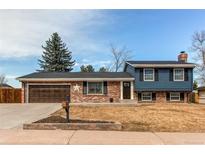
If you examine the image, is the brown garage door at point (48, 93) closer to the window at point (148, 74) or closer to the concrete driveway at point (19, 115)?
the window at point (148, 74)

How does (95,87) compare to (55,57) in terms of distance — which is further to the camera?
(55,57)

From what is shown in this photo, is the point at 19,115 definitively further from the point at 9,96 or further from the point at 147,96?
the point at 147,96

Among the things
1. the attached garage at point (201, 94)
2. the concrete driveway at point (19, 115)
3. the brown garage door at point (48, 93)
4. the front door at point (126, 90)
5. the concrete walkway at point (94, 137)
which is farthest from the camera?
the attached garage at point (201, 94)

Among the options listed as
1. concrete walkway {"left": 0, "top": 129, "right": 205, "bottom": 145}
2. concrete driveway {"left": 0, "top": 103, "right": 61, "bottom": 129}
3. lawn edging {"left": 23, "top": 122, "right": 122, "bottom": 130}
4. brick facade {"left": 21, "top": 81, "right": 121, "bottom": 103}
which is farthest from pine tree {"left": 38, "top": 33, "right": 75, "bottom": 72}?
concrete walkway {"left": 0, "top": 129, "right": 205, "bottom": 145}

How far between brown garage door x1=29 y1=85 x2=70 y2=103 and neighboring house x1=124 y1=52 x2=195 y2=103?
21.2 ft

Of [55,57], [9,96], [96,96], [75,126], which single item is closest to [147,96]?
[96,96]

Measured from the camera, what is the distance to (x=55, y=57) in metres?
53.4

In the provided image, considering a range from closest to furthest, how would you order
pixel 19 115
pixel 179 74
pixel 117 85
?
pixel 19 115, pixel 117 85, pixel 179 74

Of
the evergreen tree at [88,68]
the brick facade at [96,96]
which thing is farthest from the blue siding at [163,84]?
the evergreen tree at [88,68]

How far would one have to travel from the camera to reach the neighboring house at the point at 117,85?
26.9m

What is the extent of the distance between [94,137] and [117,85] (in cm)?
1865

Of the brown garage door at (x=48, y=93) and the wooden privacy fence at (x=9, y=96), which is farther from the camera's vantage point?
the wooden privacy fence at (x=9, y=96)

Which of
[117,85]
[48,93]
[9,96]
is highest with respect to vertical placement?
[117,85]
